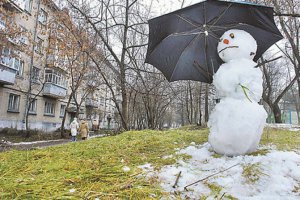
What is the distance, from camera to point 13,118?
730 inches

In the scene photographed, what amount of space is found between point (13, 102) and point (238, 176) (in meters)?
20.3

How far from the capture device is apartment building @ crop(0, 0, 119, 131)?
16.7 metres

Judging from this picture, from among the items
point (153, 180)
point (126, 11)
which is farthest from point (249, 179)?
point (126, 11)

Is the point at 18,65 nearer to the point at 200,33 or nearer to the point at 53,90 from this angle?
the point at 53,90

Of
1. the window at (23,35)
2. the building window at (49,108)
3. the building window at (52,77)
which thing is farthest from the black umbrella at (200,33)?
the building window at (49,108)

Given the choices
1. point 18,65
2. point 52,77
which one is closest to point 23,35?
point 18,65

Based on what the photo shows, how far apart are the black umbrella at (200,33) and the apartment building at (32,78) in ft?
35.8

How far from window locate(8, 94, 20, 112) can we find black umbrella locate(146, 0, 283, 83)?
705 inches

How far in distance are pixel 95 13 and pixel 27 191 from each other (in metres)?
7.82

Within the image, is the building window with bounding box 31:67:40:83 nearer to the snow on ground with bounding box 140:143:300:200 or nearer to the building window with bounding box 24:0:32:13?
the building window with bounding box 24:0:32:13

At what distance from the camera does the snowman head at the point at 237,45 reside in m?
3.36

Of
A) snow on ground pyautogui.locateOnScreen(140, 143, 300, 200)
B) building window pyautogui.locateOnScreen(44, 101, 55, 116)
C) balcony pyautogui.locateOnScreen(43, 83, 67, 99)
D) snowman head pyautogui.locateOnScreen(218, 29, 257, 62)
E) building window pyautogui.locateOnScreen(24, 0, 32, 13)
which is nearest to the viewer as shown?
snow on ground pyautogui.locateOnScreen(140, 143, 300, 200)

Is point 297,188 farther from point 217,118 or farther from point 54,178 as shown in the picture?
point 54,178

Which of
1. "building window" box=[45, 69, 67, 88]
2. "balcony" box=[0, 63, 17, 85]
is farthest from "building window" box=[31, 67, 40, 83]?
"balcony" box=[0, 63, 17, 85]
